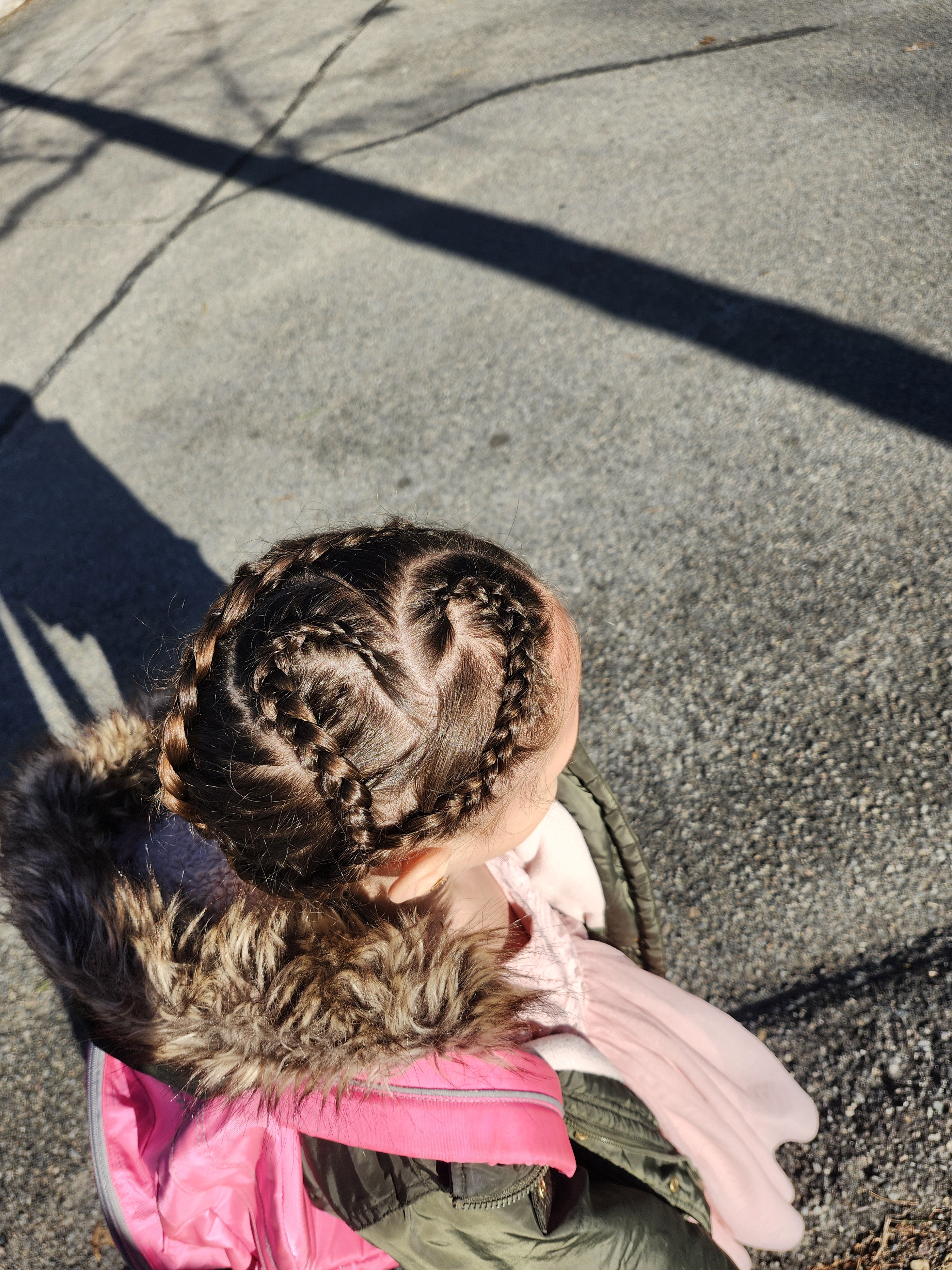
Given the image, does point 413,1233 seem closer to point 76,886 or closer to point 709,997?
point 76,886

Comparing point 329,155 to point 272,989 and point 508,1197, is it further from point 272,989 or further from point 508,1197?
point 508,1197

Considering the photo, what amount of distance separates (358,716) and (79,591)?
2608mm

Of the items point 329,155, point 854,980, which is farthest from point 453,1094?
point 329,155

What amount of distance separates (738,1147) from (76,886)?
3.64 feet

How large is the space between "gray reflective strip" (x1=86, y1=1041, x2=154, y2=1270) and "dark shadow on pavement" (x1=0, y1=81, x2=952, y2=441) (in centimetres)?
276

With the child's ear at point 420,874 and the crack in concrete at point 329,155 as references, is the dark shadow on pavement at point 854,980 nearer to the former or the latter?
the child's ear at point 420,874

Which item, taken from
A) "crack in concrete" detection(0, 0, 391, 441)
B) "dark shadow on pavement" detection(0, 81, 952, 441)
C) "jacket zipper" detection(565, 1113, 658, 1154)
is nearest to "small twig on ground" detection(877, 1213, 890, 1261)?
"jacket zipper" detection(565, 1113, 658, 1154)

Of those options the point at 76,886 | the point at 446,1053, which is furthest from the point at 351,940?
the point at 76,886

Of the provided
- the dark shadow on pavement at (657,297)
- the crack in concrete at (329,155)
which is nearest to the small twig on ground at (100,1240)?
the dark shadow on pavement at (657,297)

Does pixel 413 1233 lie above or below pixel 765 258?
above

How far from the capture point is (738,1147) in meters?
1.51

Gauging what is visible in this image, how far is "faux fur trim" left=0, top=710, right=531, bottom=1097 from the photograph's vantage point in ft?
3.68

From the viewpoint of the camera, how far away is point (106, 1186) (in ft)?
4.35

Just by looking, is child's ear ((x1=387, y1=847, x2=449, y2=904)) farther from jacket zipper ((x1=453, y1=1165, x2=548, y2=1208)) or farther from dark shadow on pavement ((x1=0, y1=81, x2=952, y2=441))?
dark shadow on pavement ((x1=0, y1=81, x2=952, y2=441))
